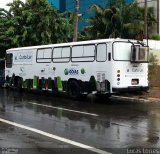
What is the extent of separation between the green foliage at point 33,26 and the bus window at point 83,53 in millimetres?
13038

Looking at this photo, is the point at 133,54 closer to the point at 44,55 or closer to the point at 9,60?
the point at 44,55

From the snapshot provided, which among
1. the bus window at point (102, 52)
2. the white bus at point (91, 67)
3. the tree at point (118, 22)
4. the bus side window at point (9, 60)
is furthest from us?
the tree at point (118, 22)

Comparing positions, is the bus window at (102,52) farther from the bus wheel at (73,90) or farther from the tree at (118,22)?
the tree at (118,22)

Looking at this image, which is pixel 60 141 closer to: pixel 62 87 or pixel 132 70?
pixel 132 70

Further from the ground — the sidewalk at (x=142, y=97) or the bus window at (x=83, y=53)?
the bus window at (x=83, y=53)

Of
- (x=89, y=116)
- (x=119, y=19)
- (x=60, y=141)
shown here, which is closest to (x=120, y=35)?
(x=119, y=19)

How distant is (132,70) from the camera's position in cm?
1906

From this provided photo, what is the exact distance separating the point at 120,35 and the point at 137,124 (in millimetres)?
26049

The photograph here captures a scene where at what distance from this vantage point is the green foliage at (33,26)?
109 feet

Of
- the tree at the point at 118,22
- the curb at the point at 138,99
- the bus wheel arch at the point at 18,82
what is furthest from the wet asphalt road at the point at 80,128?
the tree at the point at 118,22

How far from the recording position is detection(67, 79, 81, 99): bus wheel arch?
20172 millimetres

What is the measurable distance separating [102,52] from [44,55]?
4.88 m

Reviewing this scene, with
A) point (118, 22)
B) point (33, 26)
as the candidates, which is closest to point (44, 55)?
point (33, 26)

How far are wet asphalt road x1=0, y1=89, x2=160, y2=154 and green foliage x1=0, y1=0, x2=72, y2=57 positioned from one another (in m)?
16.0
